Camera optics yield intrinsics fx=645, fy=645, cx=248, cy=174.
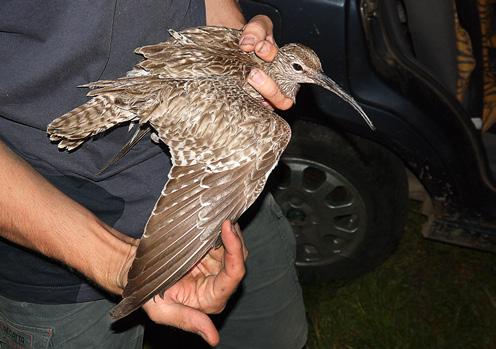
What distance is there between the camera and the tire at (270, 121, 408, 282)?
4418 millimetres

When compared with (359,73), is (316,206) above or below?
below

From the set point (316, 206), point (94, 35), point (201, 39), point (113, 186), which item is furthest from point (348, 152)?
point (94, 35)

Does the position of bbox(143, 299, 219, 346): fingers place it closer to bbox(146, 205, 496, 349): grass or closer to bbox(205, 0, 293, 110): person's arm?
bbox(205, 0, 293, 110): person's arm

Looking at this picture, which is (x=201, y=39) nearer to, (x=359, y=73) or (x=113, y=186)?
(x=113, y=186)

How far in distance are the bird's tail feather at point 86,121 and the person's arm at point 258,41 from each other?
624mm

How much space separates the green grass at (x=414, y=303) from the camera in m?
5.18

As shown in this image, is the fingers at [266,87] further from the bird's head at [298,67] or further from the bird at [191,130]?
the bird's head at [298,67]

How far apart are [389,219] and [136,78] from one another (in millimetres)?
2423

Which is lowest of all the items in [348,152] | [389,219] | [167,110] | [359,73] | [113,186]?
[389,219]

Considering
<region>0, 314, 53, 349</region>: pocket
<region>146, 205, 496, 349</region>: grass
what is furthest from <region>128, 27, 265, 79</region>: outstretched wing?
<region>146, 205, 496, 349</region>: grass

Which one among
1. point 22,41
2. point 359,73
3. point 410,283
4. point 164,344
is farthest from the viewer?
point 410,283

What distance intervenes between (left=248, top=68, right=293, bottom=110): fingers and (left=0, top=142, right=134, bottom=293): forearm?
911mm

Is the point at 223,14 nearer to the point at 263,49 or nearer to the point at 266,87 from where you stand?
the point at 263,49

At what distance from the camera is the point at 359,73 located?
3883 millimetres
